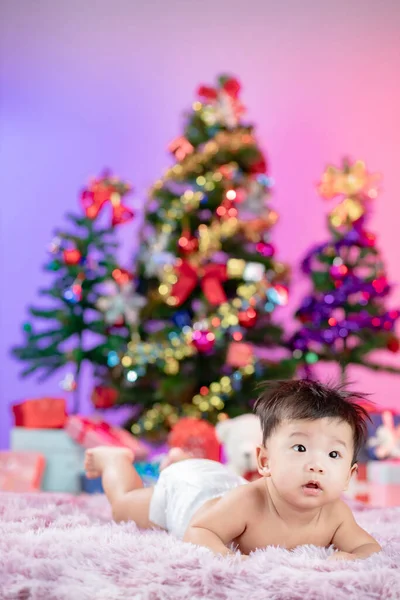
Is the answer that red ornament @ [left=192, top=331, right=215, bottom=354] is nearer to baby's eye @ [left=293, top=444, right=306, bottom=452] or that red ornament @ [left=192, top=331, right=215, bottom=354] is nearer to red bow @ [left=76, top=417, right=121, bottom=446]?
red bow @ [left=76, top=417, right=121, bottom=446]

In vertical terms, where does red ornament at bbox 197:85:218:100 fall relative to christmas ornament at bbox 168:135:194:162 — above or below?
above

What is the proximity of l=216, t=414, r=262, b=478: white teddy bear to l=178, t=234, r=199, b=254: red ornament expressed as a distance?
3.65 ft

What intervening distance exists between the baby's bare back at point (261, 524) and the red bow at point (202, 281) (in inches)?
80.9

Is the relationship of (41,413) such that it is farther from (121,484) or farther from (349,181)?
(349,181)

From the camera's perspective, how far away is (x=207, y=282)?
3387 mm

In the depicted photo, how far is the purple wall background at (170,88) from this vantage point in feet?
14.4

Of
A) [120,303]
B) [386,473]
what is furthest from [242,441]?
[120,303]

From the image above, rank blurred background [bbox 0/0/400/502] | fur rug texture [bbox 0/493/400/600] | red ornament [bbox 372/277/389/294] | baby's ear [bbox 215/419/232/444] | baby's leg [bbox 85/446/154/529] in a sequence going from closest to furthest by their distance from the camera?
fur rug texture [bbox 0/493/400/600] < baby's leg [bbox 85/446/154/529] < baby's ear [bbox 215/419/232/444] < red ornament [bbox 372/277/389/294] < blurred background [bbox 0/0/400/502]

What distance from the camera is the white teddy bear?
2.44 m

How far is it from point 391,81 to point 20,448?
2846 mm

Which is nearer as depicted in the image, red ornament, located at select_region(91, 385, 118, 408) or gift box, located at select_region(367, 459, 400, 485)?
gift box, located at select_region(367, 459, 400, 485)

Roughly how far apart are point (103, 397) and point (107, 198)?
0.89m

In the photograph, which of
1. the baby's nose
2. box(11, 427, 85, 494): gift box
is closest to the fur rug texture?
the baby's nose

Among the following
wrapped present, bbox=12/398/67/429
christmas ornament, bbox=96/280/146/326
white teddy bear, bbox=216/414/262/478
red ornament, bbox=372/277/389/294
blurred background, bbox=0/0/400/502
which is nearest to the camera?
white teddy bear, bbox=216/414/262/478
